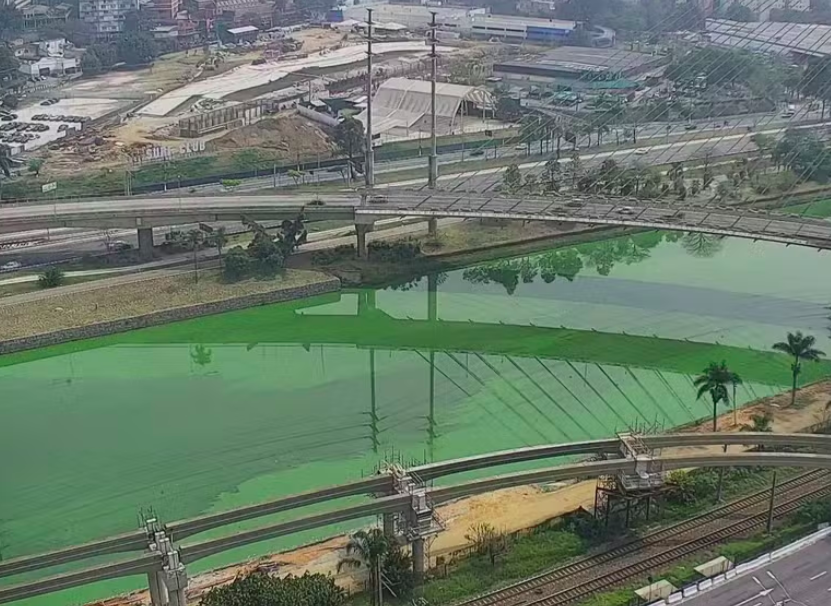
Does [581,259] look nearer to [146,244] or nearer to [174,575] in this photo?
[146,244]

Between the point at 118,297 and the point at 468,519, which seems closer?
the point at 468,519

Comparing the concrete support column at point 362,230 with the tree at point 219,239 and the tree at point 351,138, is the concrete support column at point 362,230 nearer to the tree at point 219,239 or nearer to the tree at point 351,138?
the tree at point 219,239

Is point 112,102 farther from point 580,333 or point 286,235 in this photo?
point 580,333

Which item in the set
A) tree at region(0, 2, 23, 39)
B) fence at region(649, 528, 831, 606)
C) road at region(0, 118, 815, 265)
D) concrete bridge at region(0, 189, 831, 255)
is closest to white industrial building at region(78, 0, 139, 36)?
tree at region(0, 2, 23, 39)

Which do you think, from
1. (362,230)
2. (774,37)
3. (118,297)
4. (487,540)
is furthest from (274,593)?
(774,37)

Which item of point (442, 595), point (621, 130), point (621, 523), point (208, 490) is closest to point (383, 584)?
point (442, 595)

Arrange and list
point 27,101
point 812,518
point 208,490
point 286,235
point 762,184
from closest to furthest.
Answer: point 812,518, point 208,490, point 286,235, point 762,184, point 27,101

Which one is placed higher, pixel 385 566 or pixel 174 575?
pixel 174 575
